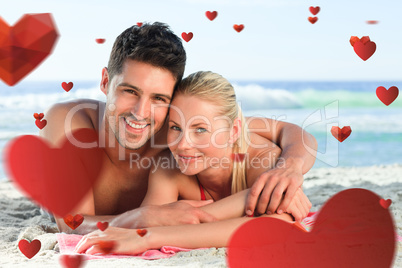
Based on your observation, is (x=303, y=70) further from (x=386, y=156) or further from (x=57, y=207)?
(x=57, y=207)

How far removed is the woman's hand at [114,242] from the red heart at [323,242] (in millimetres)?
489

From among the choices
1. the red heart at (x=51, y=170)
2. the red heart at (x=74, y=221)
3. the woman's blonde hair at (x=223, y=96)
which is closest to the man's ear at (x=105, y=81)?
the red heart at (x=51, y=170)

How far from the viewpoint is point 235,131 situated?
10.3 ft

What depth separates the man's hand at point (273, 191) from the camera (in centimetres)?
269

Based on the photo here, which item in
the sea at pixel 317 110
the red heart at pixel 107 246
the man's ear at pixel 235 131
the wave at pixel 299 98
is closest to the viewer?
the red heart at pixel 107 246

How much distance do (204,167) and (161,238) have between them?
619 mm

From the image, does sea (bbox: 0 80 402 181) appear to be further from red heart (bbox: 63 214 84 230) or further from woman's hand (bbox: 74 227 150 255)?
woman's hand (bbox: 74 227 150 255)

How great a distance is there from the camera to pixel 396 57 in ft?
49.7

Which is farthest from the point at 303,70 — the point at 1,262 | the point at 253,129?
the point at 1,262

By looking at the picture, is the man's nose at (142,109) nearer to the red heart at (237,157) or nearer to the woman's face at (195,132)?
the woman's face at (195,132)

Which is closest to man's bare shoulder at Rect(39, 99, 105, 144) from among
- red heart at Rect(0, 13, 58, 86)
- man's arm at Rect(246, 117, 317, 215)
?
red heart at Rect(0, 13, 58, 86)

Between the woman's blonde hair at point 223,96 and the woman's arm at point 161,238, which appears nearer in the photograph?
the woman's arm at point 161,238

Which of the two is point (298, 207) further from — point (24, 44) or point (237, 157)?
point (24, 44)

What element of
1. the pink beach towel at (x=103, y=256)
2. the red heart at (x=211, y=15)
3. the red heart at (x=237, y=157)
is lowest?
the pink beach towel at (x=103, y=256)
